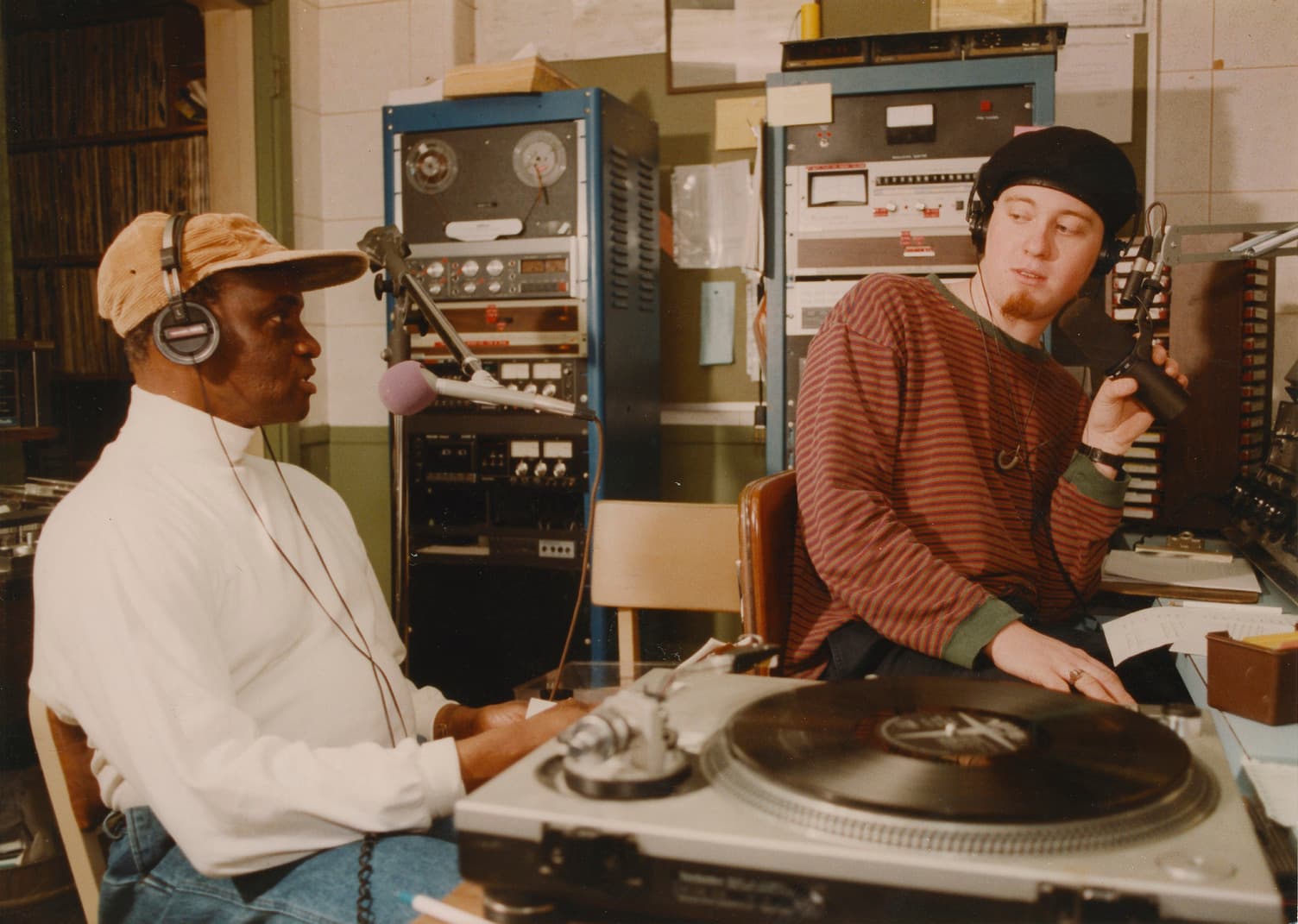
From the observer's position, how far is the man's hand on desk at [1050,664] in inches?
42.6

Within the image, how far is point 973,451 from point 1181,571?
593mm

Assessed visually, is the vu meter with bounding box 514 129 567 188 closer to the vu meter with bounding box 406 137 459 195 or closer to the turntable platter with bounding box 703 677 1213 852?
the vu meter with bounding box 406 137 459 195

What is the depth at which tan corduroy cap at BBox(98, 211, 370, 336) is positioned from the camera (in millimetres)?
1150

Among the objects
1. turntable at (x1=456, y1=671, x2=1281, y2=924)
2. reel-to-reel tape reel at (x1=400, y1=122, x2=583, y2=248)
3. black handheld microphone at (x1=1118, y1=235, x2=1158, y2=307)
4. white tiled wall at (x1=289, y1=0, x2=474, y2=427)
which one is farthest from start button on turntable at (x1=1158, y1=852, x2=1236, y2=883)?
white tiled wall at (x1=289, y1=0, x2=474, y2=427)

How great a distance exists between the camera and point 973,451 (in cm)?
151

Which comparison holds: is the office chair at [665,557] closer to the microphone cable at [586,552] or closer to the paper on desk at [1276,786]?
the microphone cable at [586,552]

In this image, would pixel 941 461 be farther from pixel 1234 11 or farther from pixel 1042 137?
pixel 1234 11

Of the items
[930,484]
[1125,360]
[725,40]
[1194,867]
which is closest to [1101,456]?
[1125,360]

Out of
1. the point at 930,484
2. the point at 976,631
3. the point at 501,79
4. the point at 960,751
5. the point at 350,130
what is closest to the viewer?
the point at 960,751

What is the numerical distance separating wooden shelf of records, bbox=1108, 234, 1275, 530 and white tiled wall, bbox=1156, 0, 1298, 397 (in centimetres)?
36

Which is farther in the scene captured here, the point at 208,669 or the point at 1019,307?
the point at 1019,307

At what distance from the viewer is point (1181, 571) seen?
1805mm

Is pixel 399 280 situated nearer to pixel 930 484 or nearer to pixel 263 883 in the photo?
pixel 930 484

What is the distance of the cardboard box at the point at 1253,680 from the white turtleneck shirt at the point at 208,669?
2.57ft
